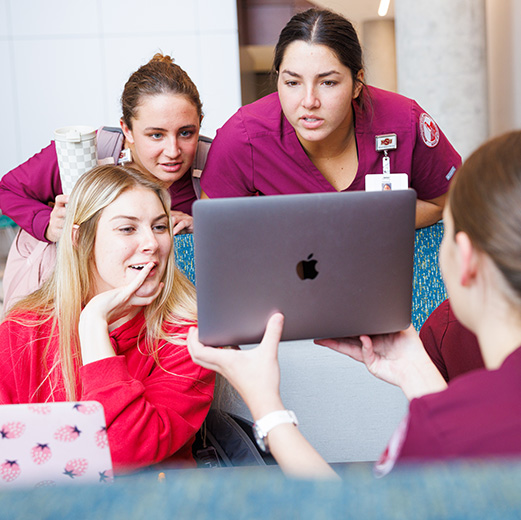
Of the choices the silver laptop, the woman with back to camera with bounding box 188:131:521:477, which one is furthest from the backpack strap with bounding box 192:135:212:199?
the woman with back to camera with bounding box 188:131:521:477

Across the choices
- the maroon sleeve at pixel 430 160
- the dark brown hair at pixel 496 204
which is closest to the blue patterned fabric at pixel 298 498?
the dark brown hair at pixel 496 204

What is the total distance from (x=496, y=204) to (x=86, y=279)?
1009mm

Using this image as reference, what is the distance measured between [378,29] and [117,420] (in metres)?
6.82

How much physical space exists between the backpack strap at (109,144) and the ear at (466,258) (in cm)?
132

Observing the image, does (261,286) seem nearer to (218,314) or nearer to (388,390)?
(218,314)

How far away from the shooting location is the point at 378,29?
7.18 metres

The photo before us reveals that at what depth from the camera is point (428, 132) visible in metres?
1.82

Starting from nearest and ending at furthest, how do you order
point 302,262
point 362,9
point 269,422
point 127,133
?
point 269,422 < point 302,262 < point 127,133 < point 362,9

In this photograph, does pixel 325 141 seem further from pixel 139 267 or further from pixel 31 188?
pixel 31 188

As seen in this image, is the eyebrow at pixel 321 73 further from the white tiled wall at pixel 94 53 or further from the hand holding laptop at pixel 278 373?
the white tiled wall at pixel 94 53

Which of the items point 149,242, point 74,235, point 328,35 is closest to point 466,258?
point 149,242

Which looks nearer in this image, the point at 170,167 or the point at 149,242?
the point at 149,242

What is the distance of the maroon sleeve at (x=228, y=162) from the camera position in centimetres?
183

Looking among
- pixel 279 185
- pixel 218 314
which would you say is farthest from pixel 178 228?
pixel 218 314
